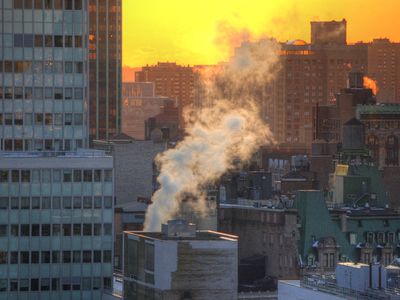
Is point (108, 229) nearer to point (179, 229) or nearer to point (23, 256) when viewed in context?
point (179, 229)

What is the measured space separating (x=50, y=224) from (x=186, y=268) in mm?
10851

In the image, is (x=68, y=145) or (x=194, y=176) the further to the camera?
(x=194, y=176)

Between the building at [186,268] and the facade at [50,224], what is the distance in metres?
4.37

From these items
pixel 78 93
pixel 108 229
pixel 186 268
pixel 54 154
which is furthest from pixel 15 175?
pixel 186 268

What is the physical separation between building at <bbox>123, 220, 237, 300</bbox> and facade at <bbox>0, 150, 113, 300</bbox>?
4.37 metres

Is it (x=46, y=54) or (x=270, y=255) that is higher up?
(x=46, y=54)

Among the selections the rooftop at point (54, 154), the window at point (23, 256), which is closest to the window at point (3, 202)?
the rooftop at point (54, 154)

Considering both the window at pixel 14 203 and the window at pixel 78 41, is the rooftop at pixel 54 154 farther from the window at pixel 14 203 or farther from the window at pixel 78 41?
the window at pixel 78 41

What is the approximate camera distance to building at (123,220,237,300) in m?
148

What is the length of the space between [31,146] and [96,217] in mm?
8117

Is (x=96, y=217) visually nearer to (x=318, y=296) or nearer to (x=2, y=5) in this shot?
(x=2, y=5)

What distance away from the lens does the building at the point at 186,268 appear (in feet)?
486

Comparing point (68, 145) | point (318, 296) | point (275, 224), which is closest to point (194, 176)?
point (275, 224)

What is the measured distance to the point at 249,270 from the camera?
7643 inches
